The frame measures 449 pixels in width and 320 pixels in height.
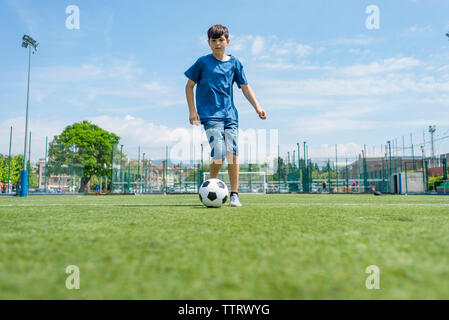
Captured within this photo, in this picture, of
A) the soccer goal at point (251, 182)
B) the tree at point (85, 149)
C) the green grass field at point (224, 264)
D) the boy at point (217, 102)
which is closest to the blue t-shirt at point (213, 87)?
the boy at point (217, 102)

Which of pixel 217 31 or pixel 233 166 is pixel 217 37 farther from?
pixel 233 166

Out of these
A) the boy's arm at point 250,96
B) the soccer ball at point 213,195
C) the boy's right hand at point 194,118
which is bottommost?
the soccer ball at point 213,195

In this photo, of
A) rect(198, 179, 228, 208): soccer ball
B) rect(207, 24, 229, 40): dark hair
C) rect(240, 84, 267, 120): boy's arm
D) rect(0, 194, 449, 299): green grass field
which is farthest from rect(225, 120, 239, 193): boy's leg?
rect(0, 194, 449, 299): green grass field

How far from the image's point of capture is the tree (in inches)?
941

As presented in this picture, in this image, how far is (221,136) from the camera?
3.77 m

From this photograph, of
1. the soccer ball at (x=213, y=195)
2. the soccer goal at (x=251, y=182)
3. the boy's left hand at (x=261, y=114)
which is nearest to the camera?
the soccer ball at (x=213, y=195)

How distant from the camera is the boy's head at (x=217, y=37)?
381 cm

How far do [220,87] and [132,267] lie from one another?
10.3 feet

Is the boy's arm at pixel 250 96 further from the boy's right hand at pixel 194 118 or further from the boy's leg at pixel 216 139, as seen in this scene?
the boy's right hand at pixel 194 118

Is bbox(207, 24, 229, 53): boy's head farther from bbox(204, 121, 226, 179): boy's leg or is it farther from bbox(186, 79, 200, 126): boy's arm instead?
bbox(204, 121, 226, 179): boy's leg

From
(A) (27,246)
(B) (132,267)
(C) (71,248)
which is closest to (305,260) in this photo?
(B) (132,267)

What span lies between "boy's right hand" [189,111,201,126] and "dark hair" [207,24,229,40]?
917 millimetres

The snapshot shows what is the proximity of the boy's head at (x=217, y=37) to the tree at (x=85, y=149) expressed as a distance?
20320 mm
